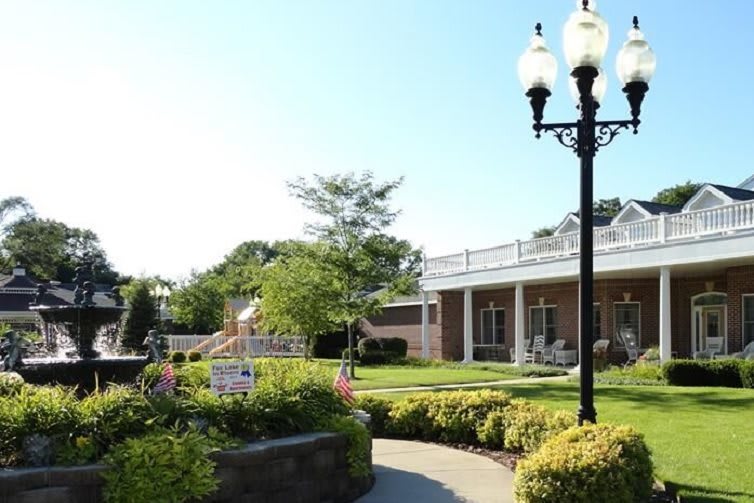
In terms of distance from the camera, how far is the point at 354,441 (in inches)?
289

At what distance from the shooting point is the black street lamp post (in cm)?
748

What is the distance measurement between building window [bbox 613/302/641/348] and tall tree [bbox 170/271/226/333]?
125 ft

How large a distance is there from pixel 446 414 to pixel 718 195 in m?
18.1

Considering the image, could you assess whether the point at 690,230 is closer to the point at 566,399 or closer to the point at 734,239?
the point at 734,239

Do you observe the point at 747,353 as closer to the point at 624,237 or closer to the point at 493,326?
the point at 624,237

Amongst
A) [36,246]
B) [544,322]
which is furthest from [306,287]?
[36,246]

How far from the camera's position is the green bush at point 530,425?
8.64 meters

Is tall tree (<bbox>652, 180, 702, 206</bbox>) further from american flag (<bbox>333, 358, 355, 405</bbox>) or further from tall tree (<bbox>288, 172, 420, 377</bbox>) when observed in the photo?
american flag (<bbox>333, 358, 355, 405</bbox>)

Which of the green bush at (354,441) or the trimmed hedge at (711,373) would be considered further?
the trimmed hedge at (711,373)

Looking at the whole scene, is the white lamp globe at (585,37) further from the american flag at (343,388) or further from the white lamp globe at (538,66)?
the american flag at (343,388)

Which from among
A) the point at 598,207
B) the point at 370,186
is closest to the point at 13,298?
the point at 370,186

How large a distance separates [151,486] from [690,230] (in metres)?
19.5

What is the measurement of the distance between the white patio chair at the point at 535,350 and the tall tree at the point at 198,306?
34.3 m

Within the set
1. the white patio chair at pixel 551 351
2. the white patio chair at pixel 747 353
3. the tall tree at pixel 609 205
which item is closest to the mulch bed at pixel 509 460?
the white patio chair at pixel 747 353
